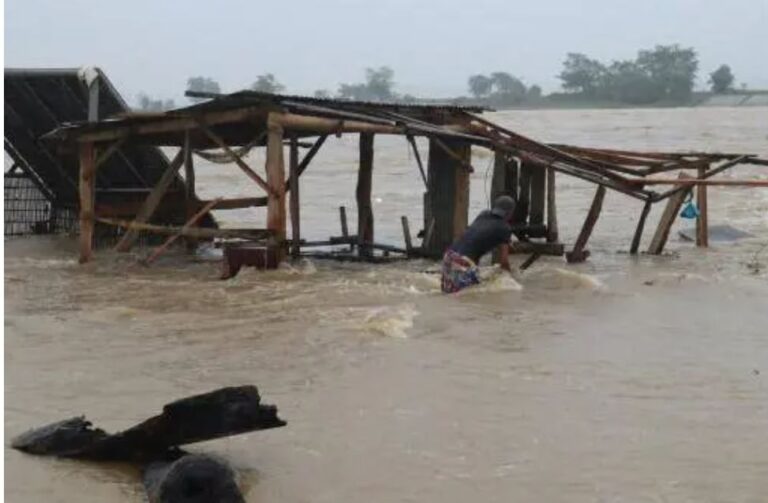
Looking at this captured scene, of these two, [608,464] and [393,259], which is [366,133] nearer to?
[393,259]

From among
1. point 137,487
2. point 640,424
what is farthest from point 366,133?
point 137,487

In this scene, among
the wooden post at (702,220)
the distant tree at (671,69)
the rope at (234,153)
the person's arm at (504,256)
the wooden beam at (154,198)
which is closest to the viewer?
the person's arm at (504,256)

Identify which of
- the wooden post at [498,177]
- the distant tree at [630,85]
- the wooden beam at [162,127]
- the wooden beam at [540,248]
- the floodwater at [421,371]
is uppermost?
the distant tree at [630,85]

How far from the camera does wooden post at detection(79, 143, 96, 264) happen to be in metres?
11.8

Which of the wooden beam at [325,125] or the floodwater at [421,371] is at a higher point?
the wooden beam at [325,125]

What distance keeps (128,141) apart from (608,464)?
8.89 metres

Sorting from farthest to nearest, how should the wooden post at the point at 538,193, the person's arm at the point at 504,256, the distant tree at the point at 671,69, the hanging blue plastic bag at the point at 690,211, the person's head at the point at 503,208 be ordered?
the distant tree at the point at 671,69
the hanging blue plastic bag at the point at 690,211
the wooden post at the point at 538,193
the person's arm at the point at 504,256
the person's head at the point at 503,208

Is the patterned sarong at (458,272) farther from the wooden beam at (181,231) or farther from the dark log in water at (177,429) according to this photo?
the dark log in water at (177,429)

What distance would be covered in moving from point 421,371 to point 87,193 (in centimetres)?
698

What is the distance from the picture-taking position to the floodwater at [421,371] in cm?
407

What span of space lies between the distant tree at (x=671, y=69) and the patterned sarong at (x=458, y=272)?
227 feet

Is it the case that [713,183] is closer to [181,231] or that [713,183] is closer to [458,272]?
[458,272]

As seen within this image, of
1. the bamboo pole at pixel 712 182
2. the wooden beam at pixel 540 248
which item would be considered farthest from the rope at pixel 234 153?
the bamboo pole at pixel 712 182

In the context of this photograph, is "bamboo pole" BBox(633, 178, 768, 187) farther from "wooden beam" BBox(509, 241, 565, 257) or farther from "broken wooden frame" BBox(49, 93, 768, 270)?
"wooden beam" BBox(509, 241, 565, 257)
